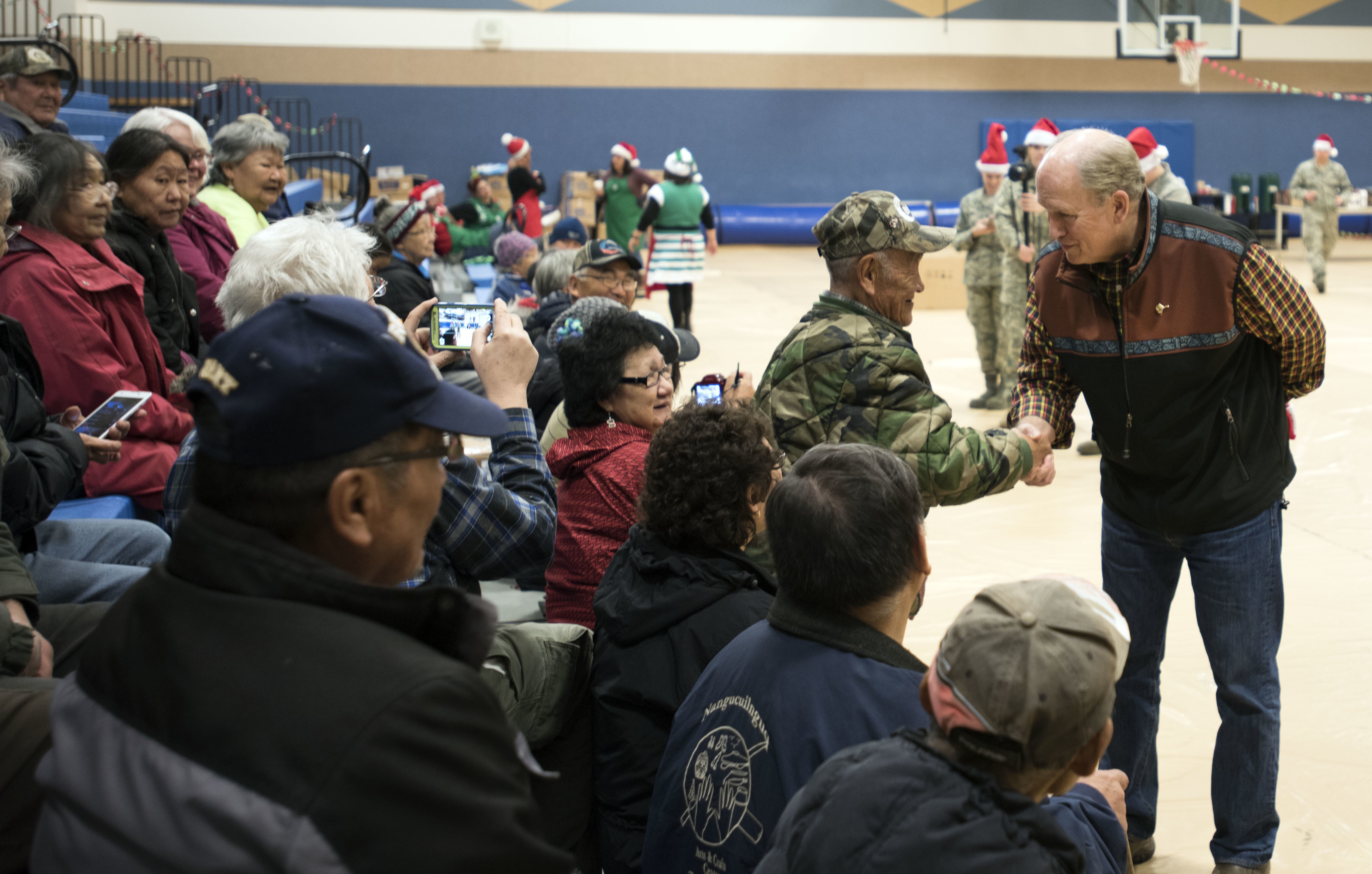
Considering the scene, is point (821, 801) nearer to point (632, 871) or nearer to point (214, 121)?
point (632, 871)

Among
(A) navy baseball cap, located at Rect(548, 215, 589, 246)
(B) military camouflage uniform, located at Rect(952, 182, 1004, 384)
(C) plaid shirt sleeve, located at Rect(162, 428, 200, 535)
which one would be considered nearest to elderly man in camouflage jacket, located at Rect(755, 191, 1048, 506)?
(C) plaid shirt sleeve, located at Rect(162, 428, 200, 535)

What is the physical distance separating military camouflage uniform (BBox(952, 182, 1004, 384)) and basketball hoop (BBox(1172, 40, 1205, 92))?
12963mm

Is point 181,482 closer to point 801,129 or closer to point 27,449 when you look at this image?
point 27,449

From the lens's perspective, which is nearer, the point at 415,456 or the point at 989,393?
the point at 415,456

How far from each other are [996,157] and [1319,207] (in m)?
6.75

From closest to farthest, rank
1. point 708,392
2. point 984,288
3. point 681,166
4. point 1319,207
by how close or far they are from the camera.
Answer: point 708,392 → point 984,288 → point 681,166 → point 1319,207

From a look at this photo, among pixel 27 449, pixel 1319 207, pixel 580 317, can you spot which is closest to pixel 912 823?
pixel 580 317

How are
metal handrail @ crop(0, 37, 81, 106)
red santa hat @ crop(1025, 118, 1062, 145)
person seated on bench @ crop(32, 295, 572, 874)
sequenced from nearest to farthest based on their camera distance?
person seated on bench @ crop(32, 295, 572, 874) → metal handrail @ crop(0, 37, 81, 106) → red santa hat @ crop(1025, 118, 1062, 145)

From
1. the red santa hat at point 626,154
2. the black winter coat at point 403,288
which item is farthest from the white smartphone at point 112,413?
the red santa hat at point 626,154

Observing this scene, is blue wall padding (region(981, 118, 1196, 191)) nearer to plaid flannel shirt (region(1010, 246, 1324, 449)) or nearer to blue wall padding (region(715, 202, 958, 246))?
blue wall padding (region(715, 202, 958, 246))

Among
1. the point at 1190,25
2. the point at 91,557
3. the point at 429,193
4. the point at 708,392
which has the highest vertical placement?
the point at 1190,25

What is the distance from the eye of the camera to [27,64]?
540 centimetres

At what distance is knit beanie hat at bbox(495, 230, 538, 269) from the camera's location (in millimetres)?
7363

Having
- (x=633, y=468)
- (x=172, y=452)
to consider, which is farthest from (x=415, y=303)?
(x=633, y=468)
